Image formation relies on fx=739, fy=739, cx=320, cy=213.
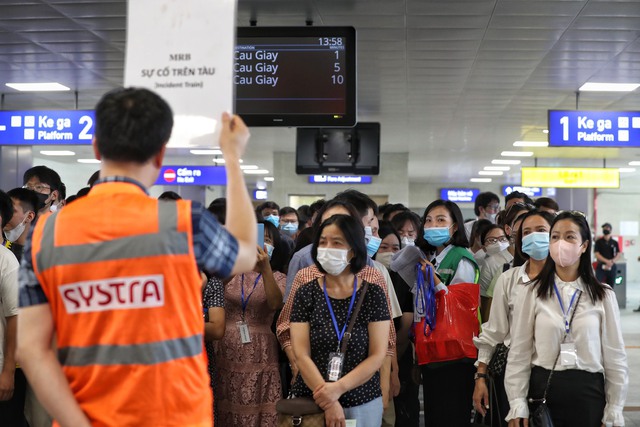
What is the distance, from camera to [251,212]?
1.95 meters

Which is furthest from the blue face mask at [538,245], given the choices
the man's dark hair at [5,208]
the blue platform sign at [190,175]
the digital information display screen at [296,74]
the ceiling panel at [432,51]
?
the blue platform sign at [190,175]

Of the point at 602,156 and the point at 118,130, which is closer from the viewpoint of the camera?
the point at 118,130

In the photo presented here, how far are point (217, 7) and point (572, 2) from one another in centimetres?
502

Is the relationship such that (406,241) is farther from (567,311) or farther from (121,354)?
(121,354)

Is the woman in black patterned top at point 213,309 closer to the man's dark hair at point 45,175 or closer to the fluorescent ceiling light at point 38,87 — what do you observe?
the man's dark hair at point 45,175

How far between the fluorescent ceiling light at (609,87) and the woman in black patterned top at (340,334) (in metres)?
7.58

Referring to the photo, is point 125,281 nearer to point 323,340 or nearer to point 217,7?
point 217,7

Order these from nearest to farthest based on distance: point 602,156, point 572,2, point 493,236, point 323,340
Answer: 1. point 323,340
2. point 493,236
3. point 572,2
4. point 602,156

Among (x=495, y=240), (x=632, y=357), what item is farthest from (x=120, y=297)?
(x=632, y=357)

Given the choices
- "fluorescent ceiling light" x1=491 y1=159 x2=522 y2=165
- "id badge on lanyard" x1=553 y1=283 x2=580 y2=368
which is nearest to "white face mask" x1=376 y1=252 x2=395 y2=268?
"id badge on lanyard" x1=553 y1=283 x2=580 y2=368

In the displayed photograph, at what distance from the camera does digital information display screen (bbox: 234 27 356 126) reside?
233 inches

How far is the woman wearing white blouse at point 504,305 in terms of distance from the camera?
3.99 meters

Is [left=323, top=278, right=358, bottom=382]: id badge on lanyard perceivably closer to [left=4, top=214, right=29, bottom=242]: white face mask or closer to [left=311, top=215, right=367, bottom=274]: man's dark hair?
[left=311, top=215, right=367, bottom=274]: man's dark hair

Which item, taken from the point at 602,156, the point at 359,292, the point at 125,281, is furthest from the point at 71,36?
the point at 602,156
